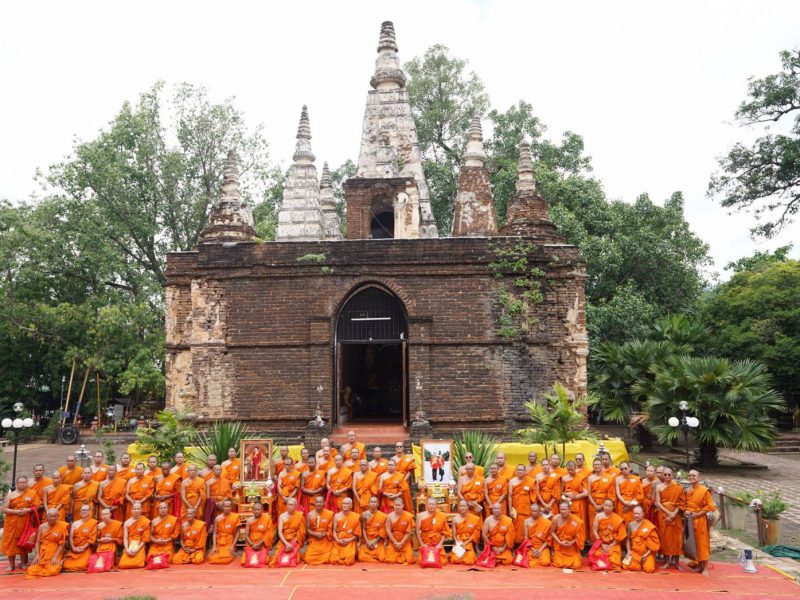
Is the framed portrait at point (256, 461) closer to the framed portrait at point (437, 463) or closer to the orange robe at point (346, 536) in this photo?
the orange robe at point (346, 536)

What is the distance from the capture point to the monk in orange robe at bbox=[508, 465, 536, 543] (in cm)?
919

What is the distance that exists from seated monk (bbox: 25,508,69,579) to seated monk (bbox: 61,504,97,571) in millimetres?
112

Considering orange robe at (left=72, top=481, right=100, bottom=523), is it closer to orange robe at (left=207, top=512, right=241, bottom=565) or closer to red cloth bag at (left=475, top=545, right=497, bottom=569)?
orange robe at (left=207, top=512, right=241, bottom=565)

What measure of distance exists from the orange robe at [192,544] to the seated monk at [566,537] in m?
4.63

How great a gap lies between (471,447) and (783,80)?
19.1 meters

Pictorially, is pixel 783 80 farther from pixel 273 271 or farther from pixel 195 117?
pixel 195 117

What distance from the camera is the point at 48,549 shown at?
28.2 feet

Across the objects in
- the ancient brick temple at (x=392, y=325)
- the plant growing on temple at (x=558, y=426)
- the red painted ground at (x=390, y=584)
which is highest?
the ancient brick temple at (x=392, y=325)

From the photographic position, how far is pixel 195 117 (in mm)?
30703

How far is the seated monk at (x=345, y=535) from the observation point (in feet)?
28.9

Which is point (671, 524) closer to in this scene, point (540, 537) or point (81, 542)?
point (540, 537)

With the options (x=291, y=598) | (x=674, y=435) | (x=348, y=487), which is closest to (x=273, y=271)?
(x=348, y=487)

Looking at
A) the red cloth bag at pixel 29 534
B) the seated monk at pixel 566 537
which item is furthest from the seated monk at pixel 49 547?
the seated monk at pixel 566 537

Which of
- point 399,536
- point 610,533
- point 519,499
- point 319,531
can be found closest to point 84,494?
point 319,531
